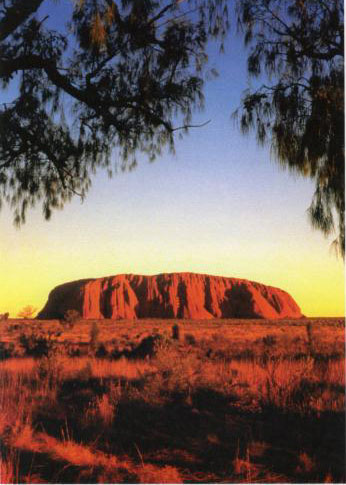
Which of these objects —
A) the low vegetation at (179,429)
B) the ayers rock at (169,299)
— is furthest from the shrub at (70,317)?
the ayers rock at (169,299)

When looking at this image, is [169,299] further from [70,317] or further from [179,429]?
[179,429]

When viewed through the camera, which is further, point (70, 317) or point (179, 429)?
point (70, 317)

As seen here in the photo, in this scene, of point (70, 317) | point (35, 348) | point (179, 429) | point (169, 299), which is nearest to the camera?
point (179, 429)

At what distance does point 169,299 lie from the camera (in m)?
62.9

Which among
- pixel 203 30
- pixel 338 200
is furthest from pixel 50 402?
pixel 203 30

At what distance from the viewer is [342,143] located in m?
3.67

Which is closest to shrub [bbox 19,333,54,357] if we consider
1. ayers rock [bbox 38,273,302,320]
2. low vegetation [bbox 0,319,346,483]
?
low vegetation [bbox 0,319,346,483]

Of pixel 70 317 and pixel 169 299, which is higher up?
pixel 169 299

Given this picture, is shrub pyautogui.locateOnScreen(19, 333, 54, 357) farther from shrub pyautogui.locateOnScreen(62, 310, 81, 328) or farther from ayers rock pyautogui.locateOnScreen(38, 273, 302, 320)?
ayers rock pyautogui.locateOnScreen(38, 273, 302, 320)

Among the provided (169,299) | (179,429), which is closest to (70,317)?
(179,429)

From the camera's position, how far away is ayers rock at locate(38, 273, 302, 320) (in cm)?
5978

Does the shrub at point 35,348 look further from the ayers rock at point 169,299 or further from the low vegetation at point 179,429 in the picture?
the ayers rock at point 169,299

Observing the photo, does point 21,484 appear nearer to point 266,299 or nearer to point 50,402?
point 50,402

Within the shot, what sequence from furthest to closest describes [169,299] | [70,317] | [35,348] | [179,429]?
[169,299], [70,317], [35,348], [179,429]
